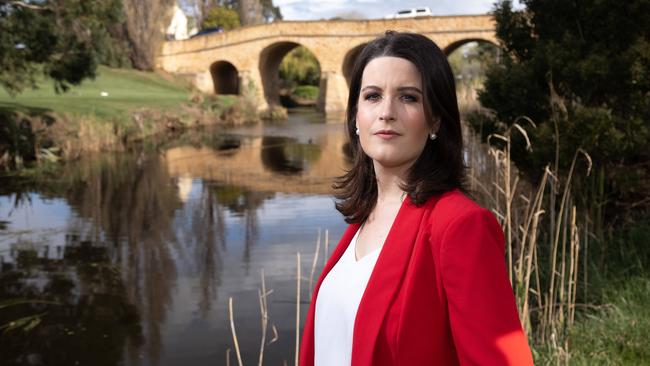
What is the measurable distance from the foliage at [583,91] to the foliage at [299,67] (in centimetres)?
3862

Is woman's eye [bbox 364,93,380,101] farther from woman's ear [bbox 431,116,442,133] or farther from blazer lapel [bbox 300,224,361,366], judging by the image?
blazer lapel [bbox 300,224,361,366]

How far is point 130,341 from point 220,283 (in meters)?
1.26

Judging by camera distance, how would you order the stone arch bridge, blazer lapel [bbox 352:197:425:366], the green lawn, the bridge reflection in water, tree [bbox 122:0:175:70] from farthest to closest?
the stone arch bridge → tree [bbox 122:0:175:70] → the green lawn → the bridge reflection in water → blazer lapel [bbox 352:197:425:366]

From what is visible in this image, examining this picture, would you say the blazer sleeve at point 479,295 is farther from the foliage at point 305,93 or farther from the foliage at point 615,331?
the foliage at point 305,93

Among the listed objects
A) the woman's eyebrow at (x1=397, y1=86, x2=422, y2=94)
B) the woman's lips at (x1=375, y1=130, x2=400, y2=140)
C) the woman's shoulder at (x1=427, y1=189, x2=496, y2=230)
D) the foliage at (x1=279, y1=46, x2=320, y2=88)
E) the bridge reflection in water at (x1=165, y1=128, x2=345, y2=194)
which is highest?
the foliage at (x1=279, y1=46, x2=320, y2=88)

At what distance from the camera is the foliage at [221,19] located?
56750mm

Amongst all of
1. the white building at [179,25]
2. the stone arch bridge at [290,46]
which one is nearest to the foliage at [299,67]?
the stone arch bridge at [290,46]

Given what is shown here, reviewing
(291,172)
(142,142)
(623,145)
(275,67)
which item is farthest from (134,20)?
(623,145)

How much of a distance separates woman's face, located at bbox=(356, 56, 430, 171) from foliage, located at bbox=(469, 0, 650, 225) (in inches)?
142

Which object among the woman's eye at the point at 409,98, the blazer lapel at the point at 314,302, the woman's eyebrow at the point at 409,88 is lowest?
the blazer lapel at the point at 314,302

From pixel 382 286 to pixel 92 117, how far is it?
15005 mm

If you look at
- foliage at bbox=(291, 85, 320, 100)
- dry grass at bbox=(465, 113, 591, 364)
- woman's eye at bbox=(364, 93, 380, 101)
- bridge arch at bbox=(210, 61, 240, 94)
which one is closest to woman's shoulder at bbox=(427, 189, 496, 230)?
woman's eye at bbox=(364, 93, 380, 101)

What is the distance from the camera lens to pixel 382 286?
1.48 m

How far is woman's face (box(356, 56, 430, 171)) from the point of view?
63.1 inches
